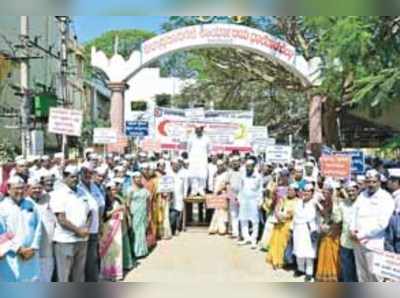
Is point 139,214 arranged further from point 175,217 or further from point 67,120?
point 175,217

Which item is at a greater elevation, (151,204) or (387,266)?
(387,266)

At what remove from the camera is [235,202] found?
36.6 ft

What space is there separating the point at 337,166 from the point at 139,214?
265cm

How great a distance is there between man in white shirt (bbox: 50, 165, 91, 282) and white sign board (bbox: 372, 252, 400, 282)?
261 cm

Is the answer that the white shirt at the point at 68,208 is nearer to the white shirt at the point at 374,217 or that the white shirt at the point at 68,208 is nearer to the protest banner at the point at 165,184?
the white shirt at the point at 374,217

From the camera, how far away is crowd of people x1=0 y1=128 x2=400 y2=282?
520 cm

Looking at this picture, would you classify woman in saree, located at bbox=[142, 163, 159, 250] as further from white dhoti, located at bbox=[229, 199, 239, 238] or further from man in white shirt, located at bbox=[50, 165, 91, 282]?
man in white shirt, located at bbox=[50, 165, 91, 282]

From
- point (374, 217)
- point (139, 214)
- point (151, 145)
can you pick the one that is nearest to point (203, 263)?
point (139, 214)

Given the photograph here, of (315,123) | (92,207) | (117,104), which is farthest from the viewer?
(117,104)


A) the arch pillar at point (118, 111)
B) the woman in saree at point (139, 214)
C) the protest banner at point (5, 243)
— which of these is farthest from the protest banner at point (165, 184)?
the arch pillar at point (118, 111)

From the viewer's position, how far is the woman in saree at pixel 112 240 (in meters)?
7.44

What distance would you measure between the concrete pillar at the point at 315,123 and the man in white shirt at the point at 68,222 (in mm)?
11262

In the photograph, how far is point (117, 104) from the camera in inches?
698

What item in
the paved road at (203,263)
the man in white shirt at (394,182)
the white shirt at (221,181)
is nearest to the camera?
the man in white shirt at (394,182)
